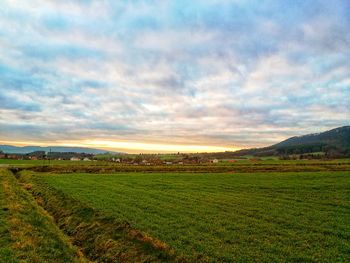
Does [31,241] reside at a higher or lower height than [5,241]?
lower

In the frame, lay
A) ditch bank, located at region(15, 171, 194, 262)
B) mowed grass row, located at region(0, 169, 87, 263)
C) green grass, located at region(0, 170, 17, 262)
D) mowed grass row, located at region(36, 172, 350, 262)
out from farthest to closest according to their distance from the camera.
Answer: ditch bank, located at region(15, 171, 194, 262), mowed grass row, located at region(36, 172, 350, 262), mowed grass row, located at region(0, 169, 87, 263), green grass, located at region(0, 170, 17, 262)

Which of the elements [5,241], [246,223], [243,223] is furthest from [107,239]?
[246,223]

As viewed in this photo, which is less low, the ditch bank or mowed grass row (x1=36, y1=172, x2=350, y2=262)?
mowed grass row (x1=36, y1=172, x2=350, y2=262)

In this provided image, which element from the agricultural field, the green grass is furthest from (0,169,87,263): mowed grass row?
the agricultural field

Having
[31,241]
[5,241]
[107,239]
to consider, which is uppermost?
Result: [5,241]

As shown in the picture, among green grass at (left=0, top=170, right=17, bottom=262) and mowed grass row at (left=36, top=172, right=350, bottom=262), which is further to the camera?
mowed grass row at (left=36, top=172, right=350, bottom=262)

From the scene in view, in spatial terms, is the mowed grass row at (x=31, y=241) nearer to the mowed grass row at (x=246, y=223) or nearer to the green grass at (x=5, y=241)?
the green grass at (x=5, y=241)

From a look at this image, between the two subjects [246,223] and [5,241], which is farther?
[246,223]

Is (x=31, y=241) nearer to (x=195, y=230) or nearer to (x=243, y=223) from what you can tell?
(x=195, y=230)

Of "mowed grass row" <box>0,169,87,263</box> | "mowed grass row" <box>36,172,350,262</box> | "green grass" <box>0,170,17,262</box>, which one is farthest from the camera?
"mowed grass row" <box>36,172,350,262</box>

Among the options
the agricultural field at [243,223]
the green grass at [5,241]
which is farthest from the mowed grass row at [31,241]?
Result: the agricultural field at [243,223]

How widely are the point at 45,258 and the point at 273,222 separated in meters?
14.5

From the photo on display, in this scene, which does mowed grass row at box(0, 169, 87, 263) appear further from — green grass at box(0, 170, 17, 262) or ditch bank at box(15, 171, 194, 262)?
ditch bank at box(15, 171, 194, 262)

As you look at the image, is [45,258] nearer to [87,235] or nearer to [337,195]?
[87,235]
